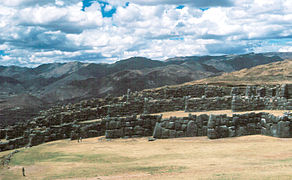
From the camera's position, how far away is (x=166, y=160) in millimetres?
17281

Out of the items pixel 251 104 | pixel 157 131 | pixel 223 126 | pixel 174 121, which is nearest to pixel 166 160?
pixel 223 126

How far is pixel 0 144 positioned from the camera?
2984cm

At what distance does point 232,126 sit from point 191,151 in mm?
5756

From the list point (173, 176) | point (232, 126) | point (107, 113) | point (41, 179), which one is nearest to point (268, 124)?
point (232, 126)

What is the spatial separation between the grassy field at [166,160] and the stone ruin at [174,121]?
Result: 104 centimetres

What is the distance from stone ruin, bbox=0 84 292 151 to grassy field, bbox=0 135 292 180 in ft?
3.43

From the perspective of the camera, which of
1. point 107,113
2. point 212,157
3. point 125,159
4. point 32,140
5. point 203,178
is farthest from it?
point 107,113

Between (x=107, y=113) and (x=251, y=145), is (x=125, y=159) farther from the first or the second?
(x=107, y=113)

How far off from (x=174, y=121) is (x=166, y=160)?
26.5 ft

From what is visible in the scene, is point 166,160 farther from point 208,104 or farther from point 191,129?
point 208,104

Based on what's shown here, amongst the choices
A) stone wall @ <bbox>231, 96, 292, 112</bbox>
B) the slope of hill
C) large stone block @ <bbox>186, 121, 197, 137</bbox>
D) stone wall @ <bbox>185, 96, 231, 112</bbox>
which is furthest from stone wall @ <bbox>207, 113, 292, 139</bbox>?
the slope of hill

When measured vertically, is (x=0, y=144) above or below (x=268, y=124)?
below

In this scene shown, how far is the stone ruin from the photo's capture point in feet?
78.0

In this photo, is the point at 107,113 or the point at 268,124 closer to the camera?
the point at 268,124
